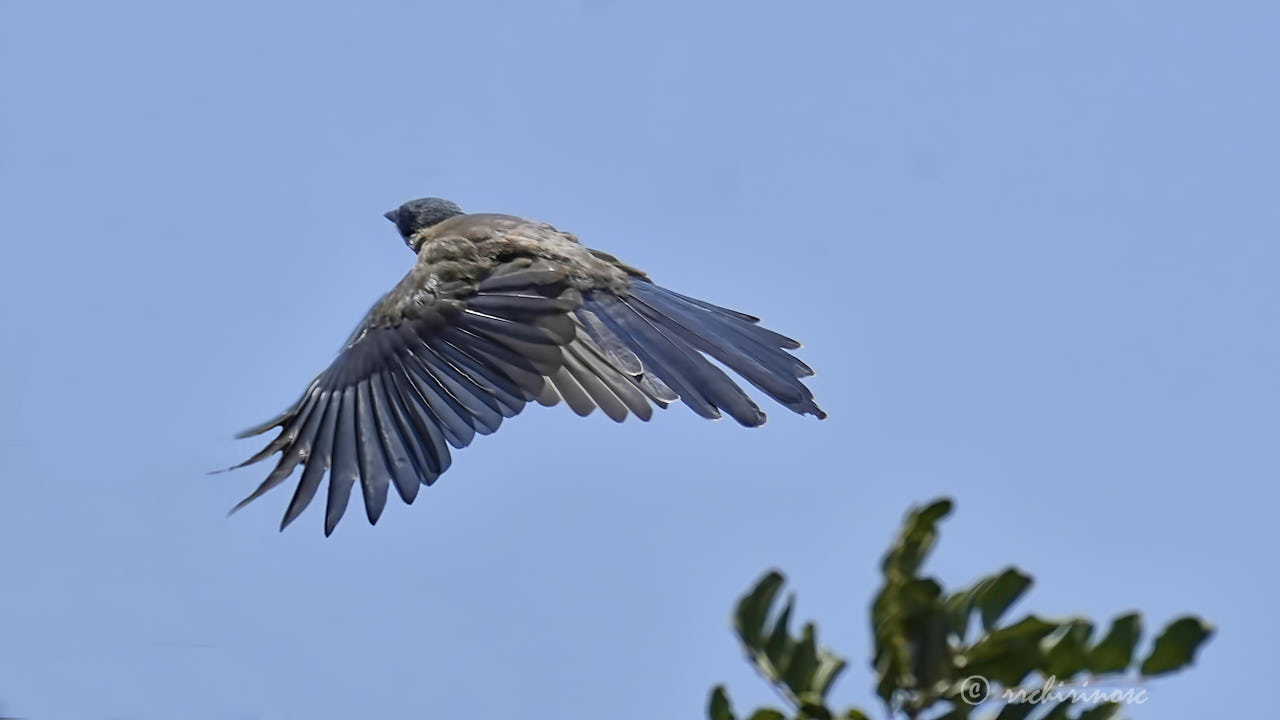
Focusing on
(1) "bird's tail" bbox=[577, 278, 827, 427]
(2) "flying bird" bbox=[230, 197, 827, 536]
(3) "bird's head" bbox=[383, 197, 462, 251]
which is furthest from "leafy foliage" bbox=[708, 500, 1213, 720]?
(3) "bird's head" bbox=[383, 197, 462, 251]

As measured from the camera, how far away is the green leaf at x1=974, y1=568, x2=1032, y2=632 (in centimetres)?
245

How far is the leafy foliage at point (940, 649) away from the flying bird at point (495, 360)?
164 inches

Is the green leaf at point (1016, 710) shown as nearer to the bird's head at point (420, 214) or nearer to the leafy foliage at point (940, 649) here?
the leafy foliage at point (940, 649)

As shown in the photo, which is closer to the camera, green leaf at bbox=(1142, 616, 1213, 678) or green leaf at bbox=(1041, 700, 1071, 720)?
green leaf at bbox=(1142, 616, 1213, 678)

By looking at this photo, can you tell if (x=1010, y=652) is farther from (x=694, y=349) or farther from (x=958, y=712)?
(x=694, y=349)

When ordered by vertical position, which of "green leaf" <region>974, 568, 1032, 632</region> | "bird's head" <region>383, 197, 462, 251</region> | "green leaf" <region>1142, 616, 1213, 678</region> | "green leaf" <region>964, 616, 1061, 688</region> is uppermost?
Answer: "bird's head" <region>383, 197, 462, 251</region>

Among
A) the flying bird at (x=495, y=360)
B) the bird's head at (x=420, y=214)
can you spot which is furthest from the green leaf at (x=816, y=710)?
the bird's head at (x=420, y=214)

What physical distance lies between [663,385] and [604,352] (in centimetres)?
34

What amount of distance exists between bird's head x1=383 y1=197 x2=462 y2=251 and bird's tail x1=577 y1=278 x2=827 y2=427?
1366mm

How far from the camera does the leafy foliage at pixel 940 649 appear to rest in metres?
2.41

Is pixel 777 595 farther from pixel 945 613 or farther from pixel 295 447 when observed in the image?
pixel 295 447

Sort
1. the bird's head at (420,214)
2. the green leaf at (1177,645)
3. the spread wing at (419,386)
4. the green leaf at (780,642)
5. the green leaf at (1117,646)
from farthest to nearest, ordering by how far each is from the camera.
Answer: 1. the bird's head at (420,214)
2. the spread wing at (419,386)
3. the green leaf at (780,642)
4. the green leaf at (1117,646)
5. the green leaf at (1177,645)

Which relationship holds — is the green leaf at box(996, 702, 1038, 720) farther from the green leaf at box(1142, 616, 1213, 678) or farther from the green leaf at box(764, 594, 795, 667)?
the green leaf at box(764, 594, 795, 667)

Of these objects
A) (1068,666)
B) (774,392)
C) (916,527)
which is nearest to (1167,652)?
(1068,666)
